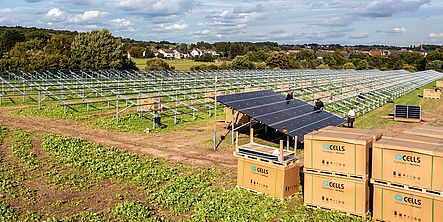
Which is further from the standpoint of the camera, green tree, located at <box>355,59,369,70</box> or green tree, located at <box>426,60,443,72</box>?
green tree, located at <box>426,60,443,72</box>

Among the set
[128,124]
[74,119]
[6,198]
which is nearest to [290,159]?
[6,198]

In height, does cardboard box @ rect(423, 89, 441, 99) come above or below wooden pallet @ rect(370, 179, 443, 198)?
above

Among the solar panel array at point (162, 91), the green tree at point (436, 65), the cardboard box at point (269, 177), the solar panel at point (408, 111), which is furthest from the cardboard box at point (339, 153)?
the green tree at point (436, 65)

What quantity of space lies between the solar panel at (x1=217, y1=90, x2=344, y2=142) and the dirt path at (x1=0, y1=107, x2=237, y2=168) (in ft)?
6.23

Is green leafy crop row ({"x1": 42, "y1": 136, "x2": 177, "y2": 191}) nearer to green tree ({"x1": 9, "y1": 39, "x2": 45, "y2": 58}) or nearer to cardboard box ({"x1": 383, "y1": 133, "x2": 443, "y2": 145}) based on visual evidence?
cardboard box ({"x1": 383, "y1": 133, "x2": 443, "y2": 145})

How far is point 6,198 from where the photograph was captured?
10.2 meters

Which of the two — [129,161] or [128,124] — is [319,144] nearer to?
[129,161]

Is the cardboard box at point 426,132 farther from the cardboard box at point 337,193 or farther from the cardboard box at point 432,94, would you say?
the cardboard box at point 432,94

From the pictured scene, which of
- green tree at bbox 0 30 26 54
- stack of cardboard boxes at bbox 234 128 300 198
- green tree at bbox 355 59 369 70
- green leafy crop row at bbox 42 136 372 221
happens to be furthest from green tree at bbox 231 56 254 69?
→ stack of cardboard boxes at bbox 234 128 300 198

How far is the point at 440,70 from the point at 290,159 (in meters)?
99.8

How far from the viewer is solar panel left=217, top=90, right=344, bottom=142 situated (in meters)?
15.0

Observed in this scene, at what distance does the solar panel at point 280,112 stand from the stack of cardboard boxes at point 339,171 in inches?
180

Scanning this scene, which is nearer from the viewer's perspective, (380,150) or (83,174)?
(380,150)

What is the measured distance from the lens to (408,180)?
26.5 ft
